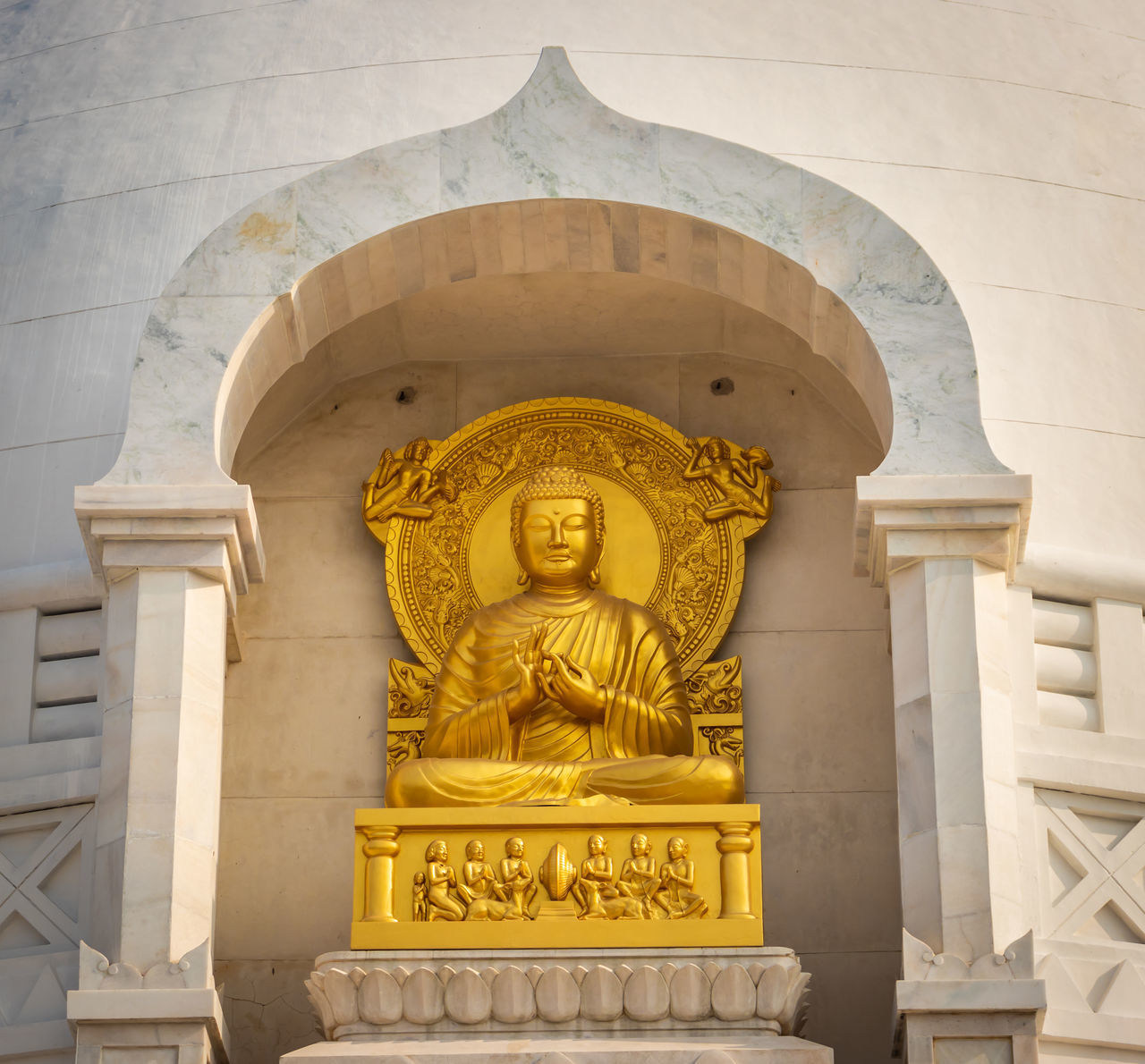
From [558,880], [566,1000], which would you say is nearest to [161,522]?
[558,880]

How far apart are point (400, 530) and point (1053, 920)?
158 inches

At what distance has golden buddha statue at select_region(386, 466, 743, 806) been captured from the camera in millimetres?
8984

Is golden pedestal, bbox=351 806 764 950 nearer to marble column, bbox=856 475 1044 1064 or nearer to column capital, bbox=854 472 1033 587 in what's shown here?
marble column, bbox=856 475 1044 1064

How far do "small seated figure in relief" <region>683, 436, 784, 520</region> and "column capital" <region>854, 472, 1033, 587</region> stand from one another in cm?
194

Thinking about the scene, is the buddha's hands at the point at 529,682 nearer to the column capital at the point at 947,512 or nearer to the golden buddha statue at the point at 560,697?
the golden buddha statue at the point at 560,697

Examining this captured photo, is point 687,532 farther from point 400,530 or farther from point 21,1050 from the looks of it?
point 21,1050

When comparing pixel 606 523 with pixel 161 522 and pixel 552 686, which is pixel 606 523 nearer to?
pixel 552 686

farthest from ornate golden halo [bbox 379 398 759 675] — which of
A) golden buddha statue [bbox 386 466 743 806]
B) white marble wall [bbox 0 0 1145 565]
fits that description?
white marble wall [bbox 0 0 1145 565]

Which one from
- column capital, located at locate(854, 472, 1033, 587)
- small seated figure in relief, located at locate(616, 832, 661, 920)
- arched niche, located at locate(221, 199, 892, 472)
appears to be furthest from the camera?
arched niche, located at locate(221, 199, 892, 472)

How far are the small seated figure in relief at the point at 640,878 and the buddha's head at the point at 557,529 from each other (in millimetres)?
2084

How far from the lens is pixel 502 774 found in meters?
9.09

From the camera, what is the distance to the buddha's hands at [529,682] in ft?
31.2

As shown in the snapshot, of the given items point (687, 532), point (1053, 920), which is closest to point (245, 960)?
point (687, 532)

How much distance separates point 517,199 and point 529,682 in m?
2.28
